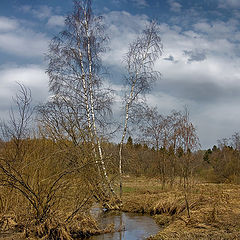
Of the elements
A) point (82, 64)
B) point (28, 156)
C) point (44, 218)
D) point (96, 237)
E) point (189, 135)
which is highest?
point (82, 64)

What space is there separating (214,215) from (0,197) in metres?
5.84

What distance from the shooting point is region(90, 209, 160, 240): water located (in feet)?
29.8

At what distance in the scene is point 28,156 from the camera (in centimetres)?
848

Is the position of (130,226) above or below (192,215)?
below

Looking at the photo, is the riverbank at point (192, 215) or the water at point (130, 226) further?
the water at point (130, 226)

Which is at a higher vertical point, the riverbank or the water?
the riverbank

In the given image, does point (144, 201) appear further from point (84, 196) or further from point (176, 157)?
point (84, 196)

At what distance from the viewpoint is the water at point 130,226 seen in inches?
358

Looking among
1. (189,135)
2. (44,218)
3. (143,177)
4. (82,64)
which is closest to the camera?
(44,218)

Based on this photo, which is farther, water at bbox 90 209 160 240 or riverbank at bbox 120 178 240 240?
water at bbox 90 209 160 240

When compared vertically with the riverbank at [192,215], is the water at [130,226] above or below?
below

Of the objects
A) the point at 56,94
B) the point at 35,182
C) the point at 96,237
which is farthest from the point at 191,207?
the point at 56,94

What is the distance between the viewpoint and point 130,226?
10641 mm

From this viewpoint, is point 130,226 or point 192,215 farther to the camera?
point 130,226
